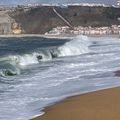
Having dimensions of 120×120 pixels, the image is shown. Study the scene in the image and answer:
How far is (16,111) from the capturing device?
15117 mm

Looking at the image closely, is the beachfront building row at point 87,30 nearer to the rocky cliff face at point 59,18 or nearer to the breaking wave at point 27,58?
the rocky cliff face at point 59,18

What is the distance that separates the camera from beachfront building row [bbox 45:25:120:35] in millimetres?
90562

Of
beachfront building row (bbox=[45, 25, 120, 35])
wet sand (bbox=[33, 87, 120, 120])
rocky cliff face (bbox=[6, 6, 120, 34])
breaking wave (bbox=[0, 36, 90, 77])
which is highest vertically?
wet sand (bbox=[33, 87, 120, 120])

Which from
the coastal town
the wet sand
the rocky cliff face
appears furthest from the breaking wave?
the rocky cliff face

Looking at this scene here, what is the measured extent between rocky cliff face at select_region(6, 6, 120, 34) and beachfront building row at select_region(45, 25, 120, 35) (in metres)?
2.54

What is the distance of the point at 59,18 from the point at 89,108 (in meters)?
88.7

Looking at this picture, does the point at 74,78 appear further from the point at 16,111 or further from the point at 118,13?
Answer: the point at 118,13

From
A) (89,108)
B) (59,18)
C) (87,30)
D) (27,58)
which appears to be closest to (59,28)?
(59,18)

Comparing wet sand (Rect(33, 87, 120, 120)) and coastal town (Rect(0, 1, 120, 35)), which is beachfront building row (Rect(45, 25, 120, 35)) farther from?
wet sand (Rect(33, 87, 120, 120))

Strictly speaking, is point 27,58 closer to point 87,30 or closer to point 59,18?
point 87,30

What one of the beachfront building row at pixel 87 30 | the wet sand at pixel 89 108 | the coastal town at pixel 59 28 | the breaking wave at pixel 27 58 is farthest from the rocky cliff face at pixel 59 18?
the wet sand at pixel 89 108

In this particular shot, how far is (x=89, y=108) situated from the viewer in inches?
565

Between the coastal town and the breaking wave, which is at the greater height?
the breaking wave

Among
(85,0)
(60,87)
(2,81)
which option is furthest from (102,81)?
(85,0)
